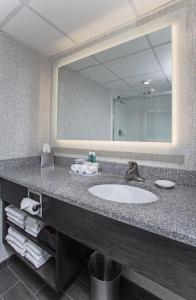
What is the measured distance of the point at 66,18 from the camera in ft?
3.76

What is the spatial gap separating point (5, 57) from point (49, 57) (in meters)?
0.48

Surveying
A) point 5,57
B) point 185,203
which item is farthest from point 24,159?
point 185,203

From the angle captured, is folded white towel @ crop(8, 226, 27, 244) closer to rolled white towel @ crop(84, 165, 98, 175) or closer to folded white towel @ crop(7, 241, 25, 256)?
folded white towel @ crop(7, 241, 25, 256)

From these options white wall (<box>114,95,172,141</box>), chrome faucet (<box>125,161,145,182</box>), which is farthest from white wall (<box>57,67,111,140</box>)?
chrome faucet (<box>125,161,145,182</box>)

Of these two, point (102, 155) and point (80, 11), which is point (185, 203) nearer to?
point (102, 155)

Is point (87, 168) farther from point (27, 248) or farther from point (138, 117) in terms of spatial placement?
point (27, 248)

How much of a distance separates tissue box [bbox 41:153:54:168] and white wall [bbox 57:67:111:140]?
224 millimetres

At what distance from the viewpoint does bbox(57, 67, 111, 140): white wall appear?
142 centimetres

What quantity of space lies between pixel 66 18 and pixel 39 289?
1.92 meters

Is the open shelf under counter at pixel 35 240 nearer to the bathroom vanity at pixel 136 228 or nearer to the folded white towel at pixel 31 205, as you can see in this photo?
the bathroom vanity at pixel 136 228

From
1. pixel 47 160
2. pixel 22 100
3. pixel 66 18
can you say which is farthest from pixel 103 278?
pixel 66 18

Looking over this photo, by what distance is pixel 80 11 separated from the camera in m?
1.08

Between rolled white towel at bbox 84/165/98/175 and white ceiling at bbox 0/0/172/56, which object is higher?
white ceiling at bbox 0/0/172/56

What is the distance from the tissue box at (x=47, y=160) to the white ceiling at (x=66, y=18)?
0.98 metres
